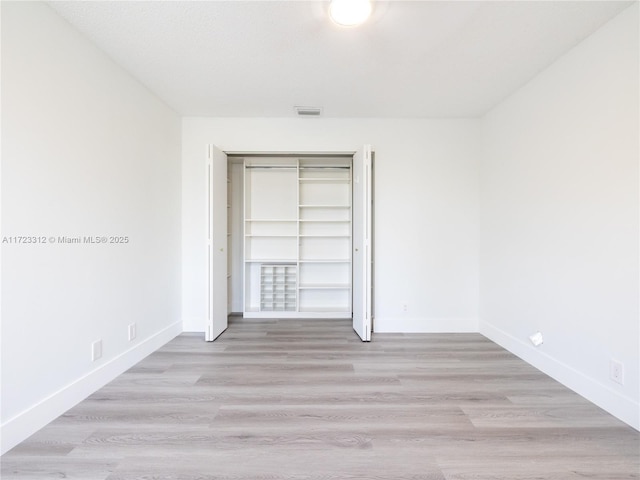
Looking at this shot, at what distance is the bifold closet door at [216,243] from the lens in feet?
10.4

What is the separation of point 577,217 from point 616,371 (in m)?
1.04

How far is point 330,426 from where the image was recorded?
5.76 feet

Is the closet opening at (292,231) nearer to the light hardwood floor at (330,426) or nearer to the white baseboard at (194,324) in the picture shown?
the white baseboard at (194,324)

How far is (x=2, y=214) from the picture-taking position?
154 centimetres

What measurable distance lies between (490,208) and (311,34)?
257cm

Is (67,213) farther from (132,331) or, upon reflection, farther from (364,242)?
(364,242)

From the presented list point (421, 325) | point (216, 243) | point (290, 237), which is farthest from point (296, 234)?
point (421, 325)

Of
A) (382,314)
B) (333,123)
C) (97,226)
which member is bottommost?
(382,314)

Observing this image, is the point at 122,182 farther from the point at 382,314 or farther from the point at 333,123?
the point at 382,314

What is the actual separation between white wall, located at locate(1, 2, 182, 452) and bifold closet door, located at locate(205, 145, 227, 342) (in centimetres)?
53

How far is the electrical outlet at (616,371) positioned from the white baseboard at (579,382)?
84mm

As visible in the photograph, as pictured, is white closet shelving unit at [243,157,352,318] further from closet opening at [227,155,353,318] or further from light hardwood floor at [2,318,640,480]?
light hardwood floor at [2,318,640,480]

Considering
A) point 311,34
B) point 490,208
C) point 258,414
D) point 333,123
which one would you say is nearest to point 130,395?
point 258,414

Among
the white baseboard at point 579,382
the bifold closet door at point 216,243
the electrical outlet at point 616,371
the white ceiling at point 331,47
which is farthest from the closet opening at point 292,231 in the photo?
the electrical outlet at point 616,371
